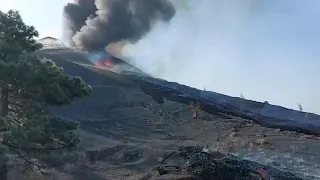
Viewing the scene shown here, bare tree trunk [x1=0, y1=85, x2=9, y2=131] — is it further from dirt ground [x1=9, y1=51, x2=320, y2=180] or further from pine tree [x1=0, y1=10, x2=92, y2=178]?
dirt ground [x1=9, y1=51, x2=320, y2=180]

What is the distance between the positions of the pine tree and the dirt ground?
5.45 metres

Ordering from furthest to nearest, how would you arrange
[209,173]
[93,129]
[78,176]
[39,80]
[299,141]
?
[93,129], [299,141], [78,176], [209,173], [39,80]

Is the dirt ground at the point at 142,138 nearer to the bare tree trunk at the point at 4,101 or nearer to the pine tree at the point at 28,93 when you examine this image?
the bare tree trunk at the point at 4,101

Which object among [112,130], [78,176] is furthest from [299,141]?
[78,176]

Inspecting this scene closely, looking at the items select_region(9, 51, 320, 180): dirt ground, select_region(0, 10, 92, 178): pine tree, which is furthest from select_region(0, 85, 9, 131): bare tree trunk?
select_region(9, 51, 320, 180): dirt ground

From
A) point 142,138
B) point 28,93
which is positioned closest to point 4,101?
point 28,93

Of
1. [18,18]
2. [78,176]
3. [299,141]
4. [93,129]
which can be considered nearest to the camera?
[18,18]

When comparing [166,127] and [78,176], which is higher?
[166,127]

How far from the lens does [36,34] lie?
51.2 feet

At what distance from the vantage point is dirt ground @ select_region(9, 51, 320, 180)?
26.4m

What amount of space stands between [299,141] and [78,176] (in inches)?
664

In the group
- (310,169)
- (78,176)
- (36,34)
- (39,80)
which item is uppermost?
(36,34)

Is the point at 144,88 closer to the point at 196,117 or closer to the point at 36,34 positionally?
the point at 196,117

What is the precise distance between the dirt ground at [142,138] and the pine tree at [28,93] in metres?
5.45
